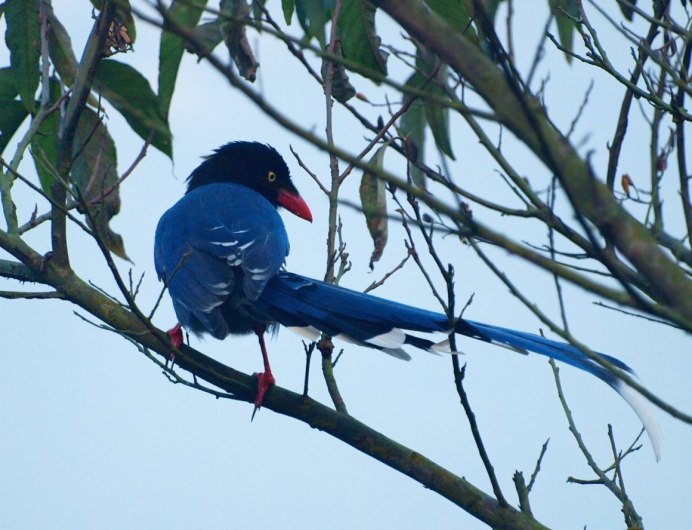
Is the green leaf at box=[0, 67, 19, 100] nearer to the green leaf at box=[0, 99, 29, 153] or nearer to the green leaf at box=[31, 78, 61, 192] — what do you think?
the green leaf at box=[0, 99, 29, 153]

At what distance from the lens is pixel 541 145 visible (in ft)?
6.24

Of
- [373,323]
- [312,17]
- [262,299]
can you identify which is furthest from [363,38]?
[262,299]

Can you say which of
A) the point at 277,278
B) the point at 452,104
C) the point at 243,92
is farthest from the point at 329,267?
the point at 243,92

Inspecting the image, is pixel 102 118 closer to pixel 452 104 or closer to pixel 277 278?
pixel 277 278

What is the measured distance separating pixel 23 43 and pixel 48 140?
0.49 m

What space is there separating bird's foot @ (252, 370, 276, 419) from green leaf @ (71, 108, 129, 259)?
0.86 meters

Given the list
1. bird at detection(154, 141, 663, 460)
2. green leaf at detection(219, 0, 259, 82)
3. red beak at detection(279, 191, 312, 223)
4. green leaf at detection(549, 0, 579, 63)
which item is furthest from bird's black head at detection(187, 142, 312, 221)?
green leaf at detection(219, 0, 259, 82)

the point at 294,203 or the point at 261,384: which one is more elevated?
the point at 294,203

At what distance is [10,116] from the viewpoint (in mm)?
4262

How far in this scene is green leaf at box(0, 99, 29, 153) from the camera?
14.0ft

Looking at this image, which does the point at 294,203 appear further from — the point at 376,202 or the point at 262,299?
the point at 376,202

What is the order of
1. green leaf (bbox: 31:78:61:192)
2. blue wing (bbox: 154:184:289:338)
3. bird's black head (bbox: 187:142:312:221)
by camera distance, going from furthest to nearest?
1. bird's black head (bbox: 187:142:312:221)
2. blue wing (bbox: 154:184:289:338)
3. green leaf (bbox: 31:78:61:192)

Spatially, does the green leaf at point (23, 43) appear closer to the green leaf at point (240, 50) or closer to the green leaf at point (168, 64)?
the green leaf at point (168, 64)

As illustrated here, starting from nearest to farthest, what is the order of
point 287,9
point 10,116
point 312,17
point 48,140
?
point 312,17
point 287,9
point 10,116
point 48,140
